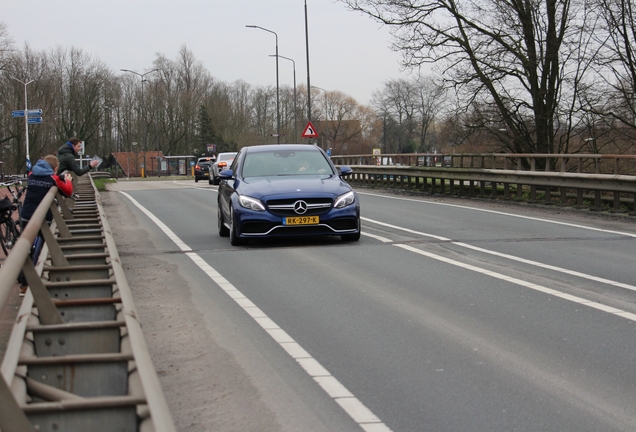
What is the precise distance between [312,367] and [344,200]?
7127 millimetres

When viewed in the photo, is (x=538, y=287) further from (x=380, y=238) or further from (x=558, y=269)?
(x=380, y=238)

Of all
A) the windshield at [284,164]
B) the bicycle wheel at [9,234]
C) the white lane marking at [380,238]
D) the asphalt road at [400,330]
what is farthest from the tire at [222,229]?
the bicycle wheel at [9,234]

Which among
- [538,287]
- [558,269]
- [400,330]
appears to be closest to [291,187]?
[558,269]

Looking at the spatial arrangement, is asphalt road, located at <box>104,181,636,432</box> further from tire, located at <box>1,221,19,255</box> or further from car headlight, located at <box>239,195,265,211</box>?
tire, located at <box>1,221,19,255</box>

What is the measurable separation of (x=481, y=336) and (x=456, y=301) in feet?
5.08

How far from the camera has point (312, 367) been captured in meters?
5.80

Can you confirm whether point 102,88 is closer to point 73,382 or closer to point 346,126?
point 346,126

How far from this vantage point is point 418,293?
8.74 metres

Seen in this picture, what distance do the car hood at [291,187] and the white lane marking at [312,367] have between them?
293 cm

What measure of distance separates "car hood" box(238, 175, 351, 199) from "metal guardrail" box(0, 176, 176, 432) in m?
6.75

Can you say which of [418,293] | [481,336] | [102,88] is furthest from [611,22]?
[102,88]

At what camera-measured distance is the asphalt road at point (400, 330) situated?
15.9ft

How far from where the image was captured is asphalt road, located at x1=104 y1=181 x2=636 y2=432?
484cm

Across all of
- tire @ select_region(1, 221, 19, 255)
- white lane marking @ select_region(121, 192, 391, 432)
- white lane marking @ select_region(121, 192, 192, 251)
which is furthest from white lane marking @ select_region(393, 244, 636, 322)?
tire @ select_region(1, 221, 19, 255)
